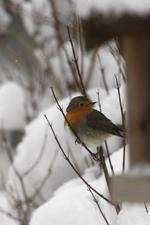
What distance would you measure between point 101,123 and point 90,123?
7 cm

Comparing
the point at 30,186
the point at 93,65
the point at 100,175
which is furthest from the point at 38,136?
the point at 93,65

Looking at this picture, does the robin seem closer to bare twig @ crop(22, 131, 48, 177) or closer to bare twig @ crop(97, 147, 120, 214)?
bare twig @ crop(97, 147, 120, 214)

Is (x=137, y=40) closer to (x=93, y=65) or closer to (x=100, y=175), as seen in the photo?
(x=100, y=175)

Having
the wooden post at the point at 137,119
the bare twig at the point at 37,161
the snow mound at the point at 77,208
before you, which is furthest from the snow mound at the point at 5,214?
the wooden post at the point at 137,119

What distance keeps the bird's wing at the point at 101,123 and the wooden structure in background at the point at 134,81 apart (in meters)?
1.75

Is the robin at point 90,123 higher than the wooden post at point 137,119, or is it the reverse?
the wooden post at point 137,119

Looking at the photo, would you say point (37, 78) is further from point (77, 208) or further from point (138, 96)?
point (138, 96)

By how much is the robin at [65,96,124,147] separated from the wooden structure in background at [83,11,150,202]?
1744 mm

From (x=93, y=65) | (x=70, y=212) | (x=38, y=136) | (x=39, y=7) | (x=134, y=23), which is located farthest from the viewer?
(x=39, y=7)

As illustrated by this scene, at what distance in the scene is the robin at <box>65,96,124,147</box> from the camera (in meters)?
4.88

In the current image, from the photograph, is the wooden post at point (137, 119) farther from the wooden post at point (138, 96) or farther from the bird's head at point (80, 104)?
the bird's head at point (80, 104)

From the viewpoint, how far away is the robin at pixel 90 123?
16.0ft

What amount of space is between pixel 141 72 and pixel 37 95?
641cm

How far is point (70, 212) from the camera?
5402 mm
